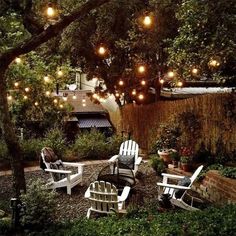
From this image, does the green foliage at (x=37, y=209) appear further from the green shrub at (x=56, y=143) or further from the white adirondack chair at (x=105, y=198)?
the green shrub at (x=56, y=143)

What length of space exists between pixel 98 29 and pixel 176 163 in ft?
21.2

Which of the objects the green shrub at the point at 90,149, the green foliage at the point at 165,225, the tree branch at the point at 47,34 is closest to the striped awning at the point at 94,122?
the green shrub at the point at 90,149

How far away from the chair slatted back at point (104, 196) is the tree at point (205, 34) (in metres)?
3.95

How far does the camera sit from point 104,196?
7289mm

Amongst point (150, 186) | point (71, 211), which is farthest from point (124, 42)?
point (71, 211)

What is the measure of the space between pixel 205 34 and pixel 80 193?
5.14m

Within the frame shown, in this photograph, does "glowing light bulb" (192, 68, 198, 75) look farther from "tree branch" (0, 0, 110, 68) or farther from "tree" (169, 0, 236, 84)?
"tree branch" (0, 0, 110, 68)

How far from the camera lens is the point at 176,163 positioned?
11.3 m

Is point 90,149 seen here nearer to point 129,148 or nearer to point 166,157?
point 129,148

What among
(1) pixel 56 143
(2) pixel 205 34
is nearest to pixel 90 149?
(1) pixel 56 143

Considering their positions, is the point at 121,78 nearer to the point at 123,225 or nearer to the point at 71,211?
the point at 71,211

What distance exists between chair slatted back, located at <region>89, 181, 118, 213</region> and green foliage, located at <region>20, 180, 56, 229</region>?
1.14m

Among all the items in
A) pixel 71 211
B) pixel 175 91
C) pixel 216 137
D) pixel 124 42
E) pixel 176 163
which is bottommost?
pixel 71 211

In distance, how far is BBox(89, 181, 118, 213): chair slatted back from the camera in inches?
284
